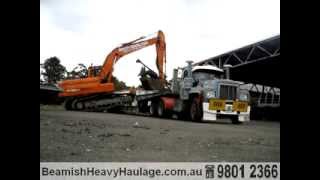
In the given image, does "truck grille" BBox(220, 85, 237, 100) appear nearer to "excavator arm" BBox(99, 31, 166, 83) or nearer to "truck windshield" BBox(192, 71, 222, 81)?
"truck windshield" BBox(192, 71, 222, 81)

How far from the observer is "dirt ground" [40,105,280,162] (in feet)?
15.6

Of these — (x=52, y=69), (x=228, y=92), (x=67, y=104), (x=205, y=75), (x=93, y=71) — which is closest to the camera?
(x=52, y=69)

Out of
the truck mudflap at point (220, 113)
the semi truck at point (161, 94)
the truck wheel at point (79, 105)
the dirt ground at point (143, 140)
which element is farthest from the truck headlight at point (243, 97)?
the truck wheel at point (79, 105)

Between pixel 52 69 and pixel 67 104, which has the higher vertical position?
pixel 52 69

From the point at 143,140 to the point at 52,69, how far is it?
107 centimetres

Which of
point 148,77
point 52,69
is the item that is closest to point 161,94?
point 148,77

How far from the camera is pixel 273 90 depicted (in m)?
5.12

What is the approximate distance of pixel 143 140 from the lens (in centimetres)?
492

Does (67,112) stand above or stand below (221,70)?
below

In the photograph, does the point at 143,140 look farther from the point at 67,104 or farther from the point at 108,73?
the point at 67,104

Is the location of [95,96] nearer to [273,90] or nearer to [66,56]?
[66,56]

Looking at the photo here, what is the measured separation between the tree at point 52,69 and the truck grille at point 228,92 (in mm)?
1629
